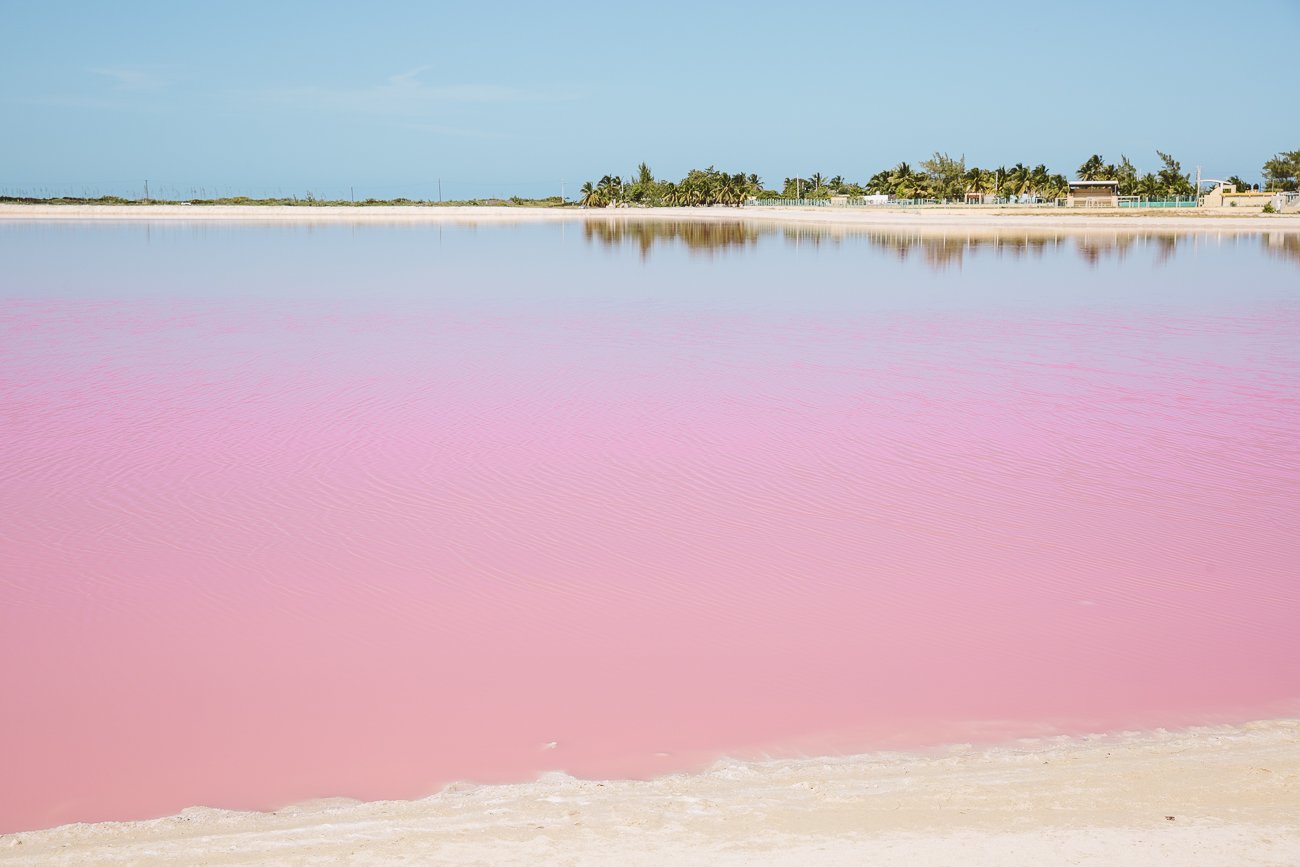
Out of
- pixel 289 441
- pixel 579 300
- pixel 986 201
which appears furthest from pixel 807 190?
pixel 289 441

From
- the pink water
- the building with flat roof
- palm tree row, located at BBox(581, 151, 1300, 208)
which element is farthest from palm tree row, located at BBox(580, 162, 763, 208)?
the pink water

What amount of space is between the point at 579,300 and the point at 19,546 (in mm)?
15971

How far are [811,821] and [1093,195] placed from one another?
94.5 metres

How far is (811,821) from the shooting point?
12.0 ft

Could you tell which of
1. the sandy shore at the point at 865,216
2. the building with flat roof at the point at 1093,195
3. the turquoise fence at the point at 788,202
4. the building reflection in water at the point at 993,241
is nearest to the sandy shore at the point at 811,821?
the building reflection in water at the point at 993,241

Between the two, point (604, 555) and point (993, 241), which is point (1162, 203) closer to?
point (993, 241)

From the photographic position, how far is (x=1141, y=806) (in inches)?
147

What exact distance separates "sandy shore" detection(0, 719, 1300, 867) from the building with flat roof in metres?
87.1

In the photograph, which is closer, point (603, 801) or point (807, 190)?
point (603, 801)

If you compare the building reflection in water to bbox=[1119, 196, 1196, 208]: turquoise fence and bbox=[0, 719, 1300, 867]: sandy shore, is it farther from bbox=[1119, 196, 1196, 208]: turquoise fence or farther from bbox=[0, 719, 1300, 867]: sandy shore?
bbox=[0, 719, 1300, 867]: sandy shore

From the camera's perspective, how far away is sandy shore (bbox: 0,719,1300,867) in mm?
3457

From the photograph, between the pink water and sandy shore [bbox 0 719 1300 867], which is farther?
the pink water

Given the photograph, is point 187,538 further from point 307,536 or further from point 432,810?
point 432,810

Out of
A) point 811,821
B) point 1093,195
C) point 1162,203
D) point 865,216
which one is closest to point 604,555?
point 811,821
